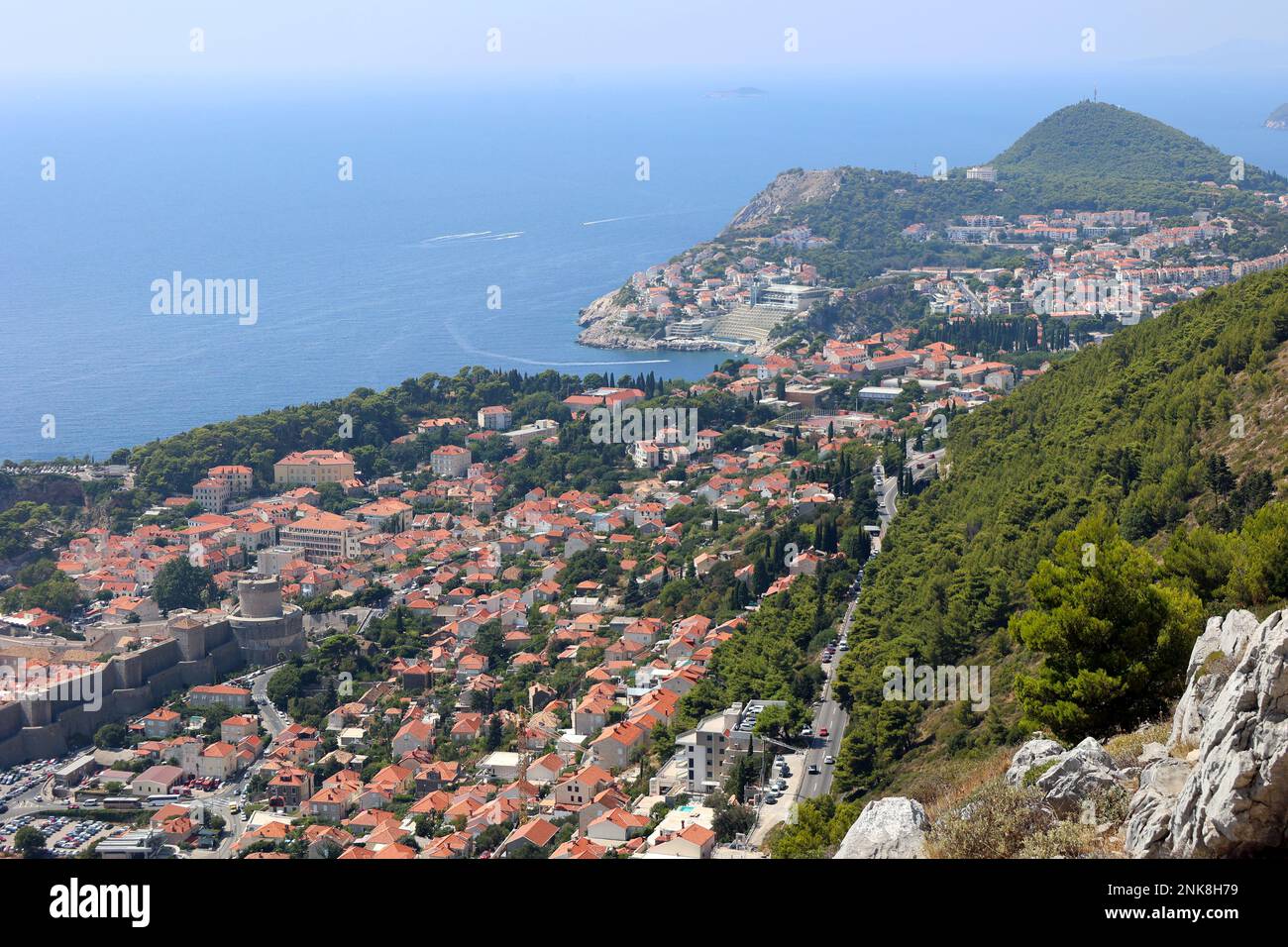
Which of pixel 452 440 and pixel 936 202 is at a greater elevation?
pixel 936 202

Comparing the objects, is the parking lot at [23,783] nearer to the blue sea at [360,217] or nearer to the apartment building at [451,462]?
the apartment building at [451,462]

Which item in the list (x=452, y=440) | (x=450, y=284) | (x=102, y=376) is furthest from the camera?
(x=450, y=284)

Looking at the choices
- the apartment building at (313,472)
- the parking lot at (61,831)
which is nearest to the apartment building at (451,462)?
the apartment building at (313,472)

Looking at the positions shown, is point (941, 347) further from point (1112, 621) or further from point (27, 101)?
point (27, 101)

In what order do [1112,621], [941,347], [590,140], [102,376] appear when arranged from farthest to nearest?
[590,140] → [102,376] → [941,347] → [1112,621]

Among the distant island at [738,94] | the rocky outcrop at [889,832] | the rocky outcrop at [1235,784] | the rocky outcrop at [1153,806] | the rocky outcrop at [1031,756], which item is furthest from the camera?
the distant island at [738,94]

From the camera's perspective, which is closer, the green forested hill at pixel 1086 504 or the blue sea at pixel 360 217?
the green forested hill at pixel 1086 504

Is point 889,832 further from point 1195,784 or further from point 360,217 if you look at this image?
point 360,217
